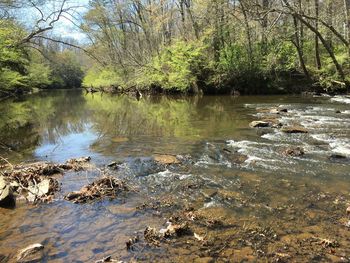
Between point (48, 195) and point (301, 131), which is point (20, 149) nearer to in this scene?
point (48, 195)

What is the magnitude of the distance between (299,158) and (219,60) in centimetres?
2498

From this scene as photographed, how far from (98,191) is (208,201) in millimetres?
2448

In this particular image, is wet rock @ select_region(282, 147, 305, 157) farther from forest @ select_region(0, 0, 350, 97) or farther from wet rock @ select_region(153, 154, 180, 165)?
forest @ select_region(0, 0, 350, 97)

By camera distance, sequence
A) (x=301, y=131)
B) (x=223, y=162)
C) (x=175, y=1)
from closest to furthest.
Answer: (x=223, y=162)
(x=301, y=131)
(x=175, y=1)

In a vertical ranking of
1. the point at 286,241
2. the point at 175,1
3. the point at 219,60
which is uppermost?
the point at 175,1

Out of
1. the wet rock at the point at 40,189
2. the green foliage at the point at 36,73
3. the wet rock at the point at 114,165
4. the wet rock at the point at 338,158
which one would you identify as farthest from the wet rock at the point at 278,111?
the green foliage at the point at 36,73

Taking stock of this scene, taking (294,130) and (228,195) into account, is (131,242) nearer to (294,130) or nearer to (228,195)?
(228,195)

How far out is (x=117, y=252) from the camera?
228 inches

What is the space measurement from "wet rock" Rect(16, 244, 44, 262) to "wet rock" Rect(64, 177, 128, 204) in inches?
82.5

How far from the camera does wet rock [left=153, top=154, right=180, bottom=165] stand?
10853 mm

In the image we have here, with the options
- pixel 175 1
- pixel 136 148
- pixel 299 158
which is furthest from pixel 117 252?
pixel 175 1

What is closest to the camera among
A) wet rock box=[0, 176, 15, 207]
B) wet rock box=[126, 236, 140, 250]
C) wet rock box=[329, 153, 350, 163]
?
wet rock box=[126, 236, 140, 250]

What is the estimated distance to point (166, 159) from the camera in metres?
11.2

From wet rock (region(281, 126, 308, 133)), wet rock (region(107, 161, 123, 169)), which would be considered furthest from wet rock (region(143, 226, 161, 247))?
wet rock (region(281, 126, 308, 133))
